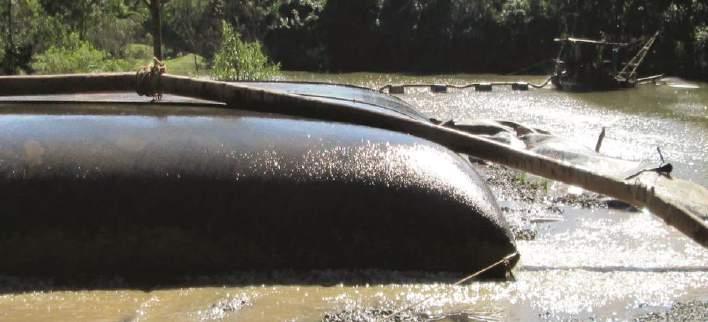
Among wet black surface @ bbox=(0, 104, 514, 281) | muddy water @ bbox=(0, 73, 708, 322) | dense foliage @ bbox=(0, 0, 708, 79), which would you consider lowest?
muddy water @ bbox=(0, 73, 708, 322)

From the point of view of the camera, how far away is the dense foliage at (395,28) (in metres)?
30.6

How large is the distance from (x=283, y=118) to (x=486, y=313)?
7.57 ft

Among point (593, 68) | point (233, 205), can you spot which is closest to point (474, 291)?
point (233, 205)

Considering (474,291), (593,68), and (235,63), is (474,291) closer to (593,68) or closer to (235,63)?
(235,63)

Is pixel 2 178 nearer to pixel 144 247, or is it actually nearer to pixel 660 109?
pixel 144 247

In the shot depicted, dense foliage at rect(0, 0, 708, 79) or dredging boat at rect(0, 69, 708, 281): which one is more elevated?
dense foliage at rect(0, 0, 708, 79)

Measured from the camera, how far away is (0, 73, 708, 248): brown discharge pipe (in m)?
6.24

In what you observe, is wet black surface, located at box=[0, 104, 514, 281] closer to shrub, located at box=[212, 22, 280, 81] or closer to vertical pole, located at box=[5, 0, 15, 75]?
shrub, located at box=[212, 22, 280, 81]

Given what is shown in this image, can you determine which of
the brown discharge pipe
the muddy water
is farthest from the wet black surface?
the brown discharge pipe

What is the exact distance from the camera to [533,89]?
27.1 m

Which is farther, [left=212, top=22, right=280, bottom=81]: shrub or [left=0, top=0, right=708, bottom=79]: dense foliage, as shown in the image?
[left=0, top=0, right=708, bottom=79]: dense foliage

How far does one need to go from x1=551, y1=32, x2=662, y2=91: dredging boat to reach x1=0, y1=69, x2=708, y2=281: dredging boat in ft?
71.1

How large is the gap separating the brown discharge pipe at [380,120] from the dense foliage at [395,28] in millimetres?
21905

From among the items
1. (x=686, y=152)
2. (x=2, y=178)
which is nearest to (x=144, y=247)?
(x=2, y=178)
